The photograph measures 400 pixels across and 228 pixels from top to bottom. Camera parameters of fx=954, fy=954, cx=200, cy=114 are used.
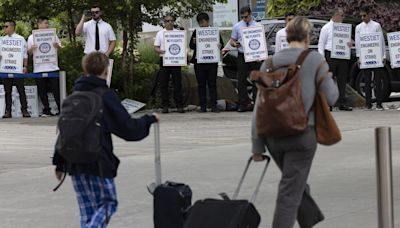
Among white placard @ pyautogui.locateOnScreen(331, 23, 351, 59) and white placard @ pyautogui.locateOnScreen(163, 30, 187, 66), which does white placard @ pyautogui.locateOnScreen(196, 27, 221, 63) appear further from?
white placard @ pyautogui.locateOnScreen(331, 23, 351, 59)

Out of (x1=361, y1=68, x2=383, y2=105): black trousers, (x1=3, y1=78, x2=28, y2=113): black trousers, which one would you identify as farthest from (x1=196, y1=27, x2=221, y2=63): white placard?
(x1=3, y1=78, x2=28, y2=113): black trousers

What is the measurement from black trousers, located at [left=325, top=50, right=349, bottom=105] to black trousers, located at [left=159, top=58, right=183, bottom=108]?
2872mm

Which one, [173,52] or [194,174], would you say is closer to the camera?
[194,174]

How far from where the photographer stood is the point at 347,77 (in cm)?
1931

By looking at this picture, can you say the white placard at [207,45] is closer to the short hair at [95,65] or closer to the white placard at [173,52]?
the white placard at [173,52]

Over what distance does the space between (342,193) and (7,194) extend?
3.38 meters

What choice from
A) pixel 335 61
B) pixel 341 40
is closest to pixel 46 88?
pixel 335 61

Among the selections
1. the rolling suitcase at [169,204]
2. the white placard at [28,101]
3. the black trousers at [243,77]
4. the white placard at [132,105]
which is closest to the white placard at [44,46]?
the white placard at [28,101]

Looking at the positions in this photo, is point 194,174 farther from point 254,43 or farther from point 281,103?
point 254,43

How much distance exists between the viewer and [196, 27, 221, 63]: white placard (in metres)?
18.3

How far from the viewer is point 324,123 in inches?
255

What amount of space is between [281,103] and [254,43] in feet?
38.7

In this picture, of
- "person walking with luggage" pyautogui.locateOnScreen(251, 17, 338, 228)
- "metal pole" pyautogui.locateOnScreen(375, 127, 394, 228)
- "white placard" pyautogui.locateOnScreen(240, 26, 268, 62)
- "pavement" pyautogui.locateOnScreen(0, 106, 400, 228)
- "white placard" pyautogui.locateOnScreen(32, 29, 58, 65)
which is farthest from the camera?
"white placard" pyautogui.locateOnScreen(32, 29, 58, 65)

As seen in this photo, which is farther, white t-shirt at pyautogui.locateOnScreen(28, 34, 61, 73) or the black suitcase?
white t-shirt at pyautogui.locateOnScreen(28, 34, 61, 73)
